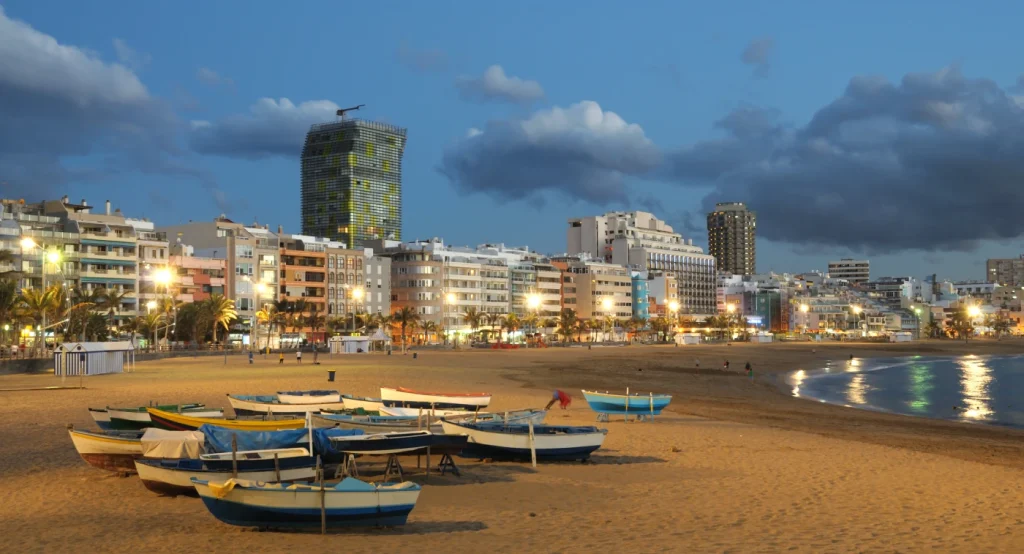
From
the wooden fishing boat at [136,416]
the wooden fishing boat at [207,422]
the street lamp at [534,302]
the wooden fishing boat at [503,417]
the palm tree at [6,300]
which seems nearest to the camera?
the wooden fishing boat at [207,422]

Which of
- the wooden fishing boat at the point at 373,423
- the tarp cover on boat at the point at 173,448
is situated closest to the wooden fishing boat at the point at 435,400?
the wooden fishing boat at the point at 373,423

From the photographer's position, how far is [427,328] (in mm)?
140000

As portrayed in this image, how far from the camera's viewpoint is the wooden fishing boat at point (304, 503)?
14.4 meters

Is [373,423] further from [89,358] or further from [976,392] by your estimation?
[976,392]

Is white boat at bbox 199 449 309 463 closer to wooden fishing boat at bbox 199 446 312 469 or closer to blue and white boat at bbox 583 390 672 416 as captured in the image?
wooden fishing boat at bbox 199 446 312 469

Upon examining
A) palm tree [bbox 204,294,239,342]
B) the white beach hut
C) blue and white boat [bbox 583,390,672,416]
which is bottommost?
blue and white boat [bbox 583,390,672,416]

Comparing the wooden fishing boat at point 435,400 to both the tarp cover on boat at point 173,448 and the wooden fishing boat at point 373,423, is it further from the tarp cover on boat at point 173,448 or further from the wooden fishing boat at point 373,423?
the tarp cover on boat at point 173,448

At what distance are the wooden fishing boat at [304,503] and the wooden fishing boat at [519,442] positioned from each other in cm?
671

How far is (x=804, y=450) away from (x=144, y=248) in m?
99.6

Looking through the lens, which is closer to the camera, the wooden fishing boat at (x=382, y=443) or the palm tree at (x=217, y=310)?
the wooden fishing boat at (x=382, y=443)

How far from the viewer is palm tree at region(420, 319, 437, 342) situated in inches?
5497

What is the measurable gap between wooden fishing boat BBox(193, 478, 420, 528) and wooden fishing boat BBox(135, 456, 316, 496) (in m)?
1.34

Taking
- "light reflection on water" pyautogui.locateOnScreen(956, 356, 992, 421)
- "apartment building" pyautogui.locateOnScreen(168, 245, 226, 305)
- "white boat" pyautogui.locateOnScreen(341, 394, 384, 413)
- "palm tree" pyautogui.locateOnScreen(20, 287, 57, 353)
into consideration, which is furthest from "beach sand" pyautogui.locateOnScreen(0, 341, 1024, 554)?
"apartment building" pyautogui.locateOnScreen(168, 245, 226, 305)

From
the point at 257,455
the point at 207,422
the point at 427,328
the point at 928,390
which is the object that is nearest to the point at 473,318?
the point at 427,328
